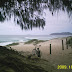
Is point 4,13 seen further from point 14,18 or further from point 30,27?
point 30,27

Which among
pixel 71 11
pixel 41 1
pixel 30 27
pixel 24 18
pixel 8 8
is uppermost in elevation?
pixel 41 1

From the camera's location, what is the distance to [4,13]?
7.11 ft

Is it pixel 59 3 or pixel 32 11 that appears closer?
pixel 59 3

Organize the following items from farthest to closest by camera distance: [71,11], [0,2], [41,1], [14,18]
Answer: [14,18] → [41,1] → [71,11] → [0,2]

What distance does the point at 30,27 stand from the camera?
2379 mm

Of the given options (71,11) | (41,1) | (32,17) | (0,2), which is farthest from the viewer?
(32,17)

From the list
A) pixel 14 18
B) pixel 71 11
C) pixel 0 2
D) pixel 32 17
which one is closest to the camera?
pixel 0 2

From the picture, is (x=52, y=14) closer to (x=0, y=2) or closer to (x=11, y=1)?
(x=11, y=1)

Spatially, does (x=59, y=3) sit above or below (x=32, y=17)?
above

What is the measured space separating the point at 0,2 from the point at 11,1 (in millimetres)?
345

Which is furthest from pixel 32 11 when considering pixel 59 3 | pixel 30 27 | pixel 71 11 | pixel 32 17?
pixel 71 11

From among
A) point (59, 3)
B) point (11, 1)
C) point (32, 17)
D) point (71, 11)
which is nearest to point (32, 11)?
point (32, 17)

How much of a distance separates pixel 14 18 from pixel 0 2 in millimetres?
569

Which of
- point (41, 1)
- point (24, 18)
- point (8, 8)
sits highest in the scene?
point (41, 1)
